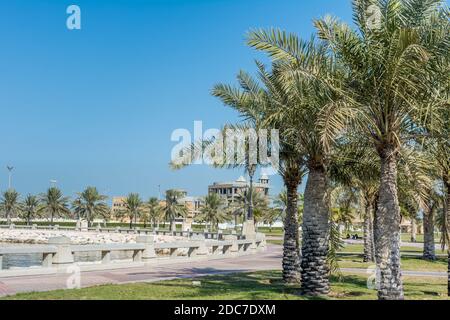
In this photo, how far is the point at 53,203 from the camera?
10162cm

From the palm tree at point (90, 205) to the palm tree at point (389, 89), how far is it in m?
91.4

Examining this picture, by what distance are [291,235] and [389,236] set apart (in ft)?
20.5

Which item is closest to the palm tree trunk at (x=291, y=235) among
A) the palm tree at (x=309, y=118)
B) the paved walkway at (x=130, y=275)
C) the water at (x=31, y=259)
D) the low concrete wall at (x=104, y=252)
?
the palm tree at (x=309, y=118)

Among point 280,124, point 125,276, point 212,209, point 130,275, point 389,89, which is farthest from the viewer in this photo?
Answer: point 212,209

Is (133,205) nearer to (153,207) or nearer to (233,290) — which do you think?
(153,207)

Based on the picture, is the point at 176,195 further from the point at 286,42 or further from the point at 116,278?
the point at 286,42

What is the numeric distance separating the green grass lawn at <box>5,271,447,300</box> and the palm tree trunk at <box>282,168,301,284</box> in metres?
0.56

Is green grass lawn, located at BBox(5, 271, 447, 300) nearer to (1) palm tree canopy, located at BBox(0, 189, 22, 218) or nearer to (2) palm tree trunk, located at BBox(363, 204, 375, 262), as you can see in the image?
(2) palm tree trunk, located at BBox(363, 204, 375, 262)

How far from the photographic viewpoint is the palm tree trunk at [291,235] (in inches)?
711

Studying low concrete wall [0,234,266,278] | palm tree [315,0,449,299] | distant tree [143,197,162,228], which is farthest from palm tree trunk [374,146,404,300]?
distant tree [143,197,162,228]

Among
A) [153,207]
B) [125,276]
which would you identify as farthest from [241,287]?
[153,207]

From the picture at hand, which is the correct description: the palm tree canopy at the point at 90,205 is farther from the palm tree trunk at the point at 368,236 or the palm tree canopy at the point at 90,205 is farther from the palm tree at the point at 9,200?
the palm tree trunk at the point at 368,236

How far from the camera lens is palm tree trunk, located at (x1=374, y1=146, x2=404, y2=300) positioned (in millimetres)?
12125
